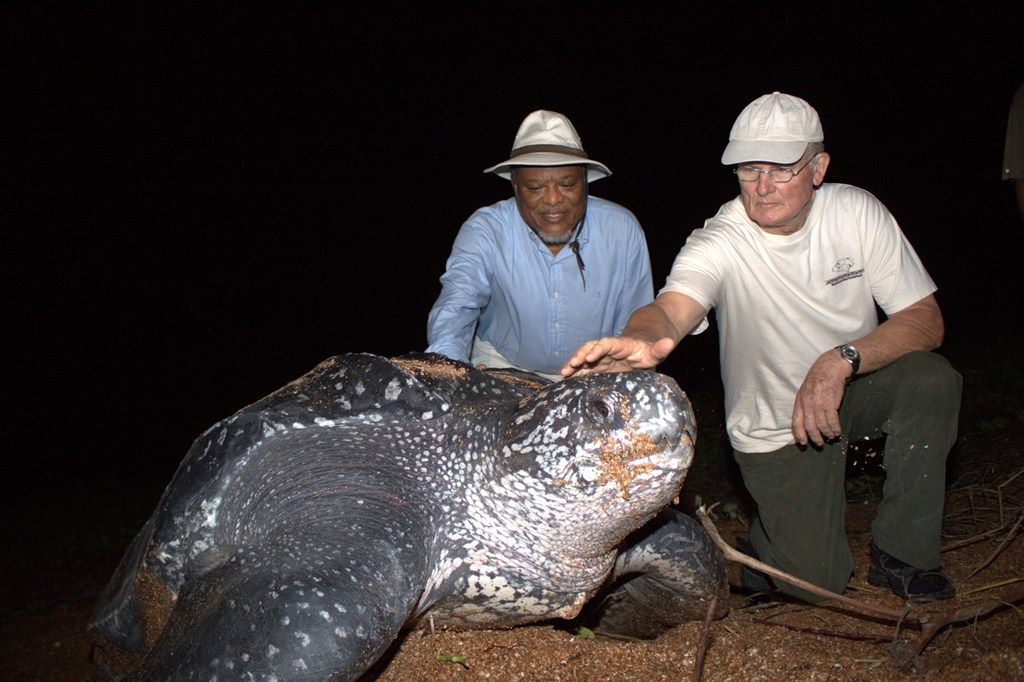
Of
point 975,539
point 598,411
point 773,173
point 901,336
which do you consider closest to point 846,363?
point 901,336

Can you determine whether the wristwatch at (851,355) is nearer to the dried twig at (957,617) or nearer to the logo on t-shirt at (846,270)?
the logo on t-shirt at (846,270)

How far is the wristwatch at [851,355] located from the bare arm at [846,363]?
0.5 inches

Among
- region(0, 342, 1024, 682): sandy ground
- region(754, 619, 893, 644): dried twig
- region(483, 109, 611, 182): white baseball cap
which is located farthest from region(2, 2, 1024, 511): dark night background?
region(754, 619, 893, 644): dried twig

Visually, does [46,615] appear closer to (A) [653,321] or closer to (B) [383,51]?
(A) [653,321]

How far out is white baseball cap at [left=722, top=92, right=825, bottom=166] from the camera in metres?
2.40

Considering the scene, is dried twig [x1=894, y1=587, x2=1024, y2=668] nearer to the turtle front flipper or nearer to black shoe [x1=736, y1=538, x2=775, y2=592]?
the turtle front flipper

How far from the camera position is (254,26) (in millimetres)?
18047

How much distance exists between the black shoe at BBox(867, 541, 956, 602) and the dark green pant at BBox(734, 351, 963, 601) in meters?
0.03

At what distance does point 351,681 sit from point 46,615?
3417mm

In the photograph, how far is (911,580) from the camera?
2305mm

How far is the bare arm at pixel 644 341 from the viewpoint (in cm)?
187

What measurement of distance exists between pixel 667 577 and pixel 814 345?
1.01m

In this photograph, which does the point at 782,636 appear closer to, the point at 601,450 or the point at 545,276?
the point at 601,450

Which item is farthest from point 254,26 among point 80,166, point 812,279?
point 812,279
